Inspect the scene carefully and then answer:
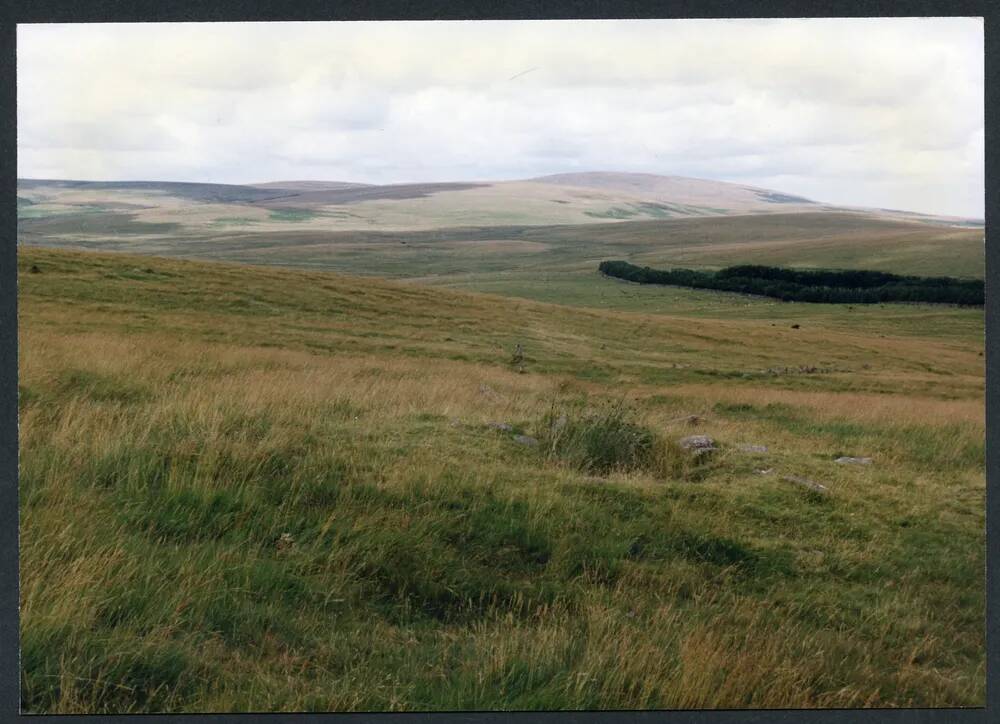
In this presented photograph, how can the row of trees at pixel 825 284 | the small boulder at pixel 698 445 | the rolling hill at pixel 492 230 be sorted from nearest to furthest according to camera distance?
1. the small boulder at pixel 698 445
2. the row of trees at pixel 825 284
3. the rolling hill at pixel 492 230

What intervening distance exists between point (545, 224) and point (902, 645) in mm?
72276

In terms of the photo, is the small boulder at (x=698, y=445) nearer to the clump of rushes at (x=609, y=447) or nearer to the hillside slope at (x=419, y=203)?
the clump of rushes at (x=609, y=447)

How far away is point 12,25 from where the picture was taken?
564 centimetres

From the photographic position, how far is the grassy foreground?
15.9ft

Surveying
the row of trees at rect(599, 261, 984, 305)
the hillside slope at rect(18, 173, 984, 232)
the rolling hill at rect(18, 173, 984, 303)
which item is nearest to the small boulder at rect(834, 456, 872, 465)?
the hillside slope at rect(18, 173, 984, 232)

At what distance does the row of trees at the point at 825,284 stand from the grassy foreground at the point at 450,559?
3279 centimetres

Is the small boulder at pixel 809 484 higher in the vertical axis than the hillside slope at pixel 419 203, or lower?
lower

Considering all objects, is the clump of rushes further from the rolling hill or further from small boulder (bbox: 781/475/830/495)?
the rolling hill

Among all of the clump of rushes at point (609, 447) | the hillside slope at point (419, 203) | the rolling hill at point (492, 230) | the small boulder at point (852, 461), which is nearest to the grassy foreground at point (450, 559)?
the clump of rushes at point (609, 447)

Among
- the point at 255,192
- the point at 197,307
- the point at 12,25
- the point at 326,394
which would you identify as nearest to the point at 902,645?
the point at 326,394

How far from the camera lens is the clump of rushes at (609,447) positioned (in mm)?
8344

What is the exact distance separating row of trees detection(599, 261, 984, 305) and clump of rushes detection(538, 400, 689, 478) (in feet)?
105

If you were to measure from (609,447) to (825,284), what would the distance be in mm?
45915

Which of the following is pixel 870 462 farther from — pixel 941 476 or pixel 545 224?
pixel 545 224
